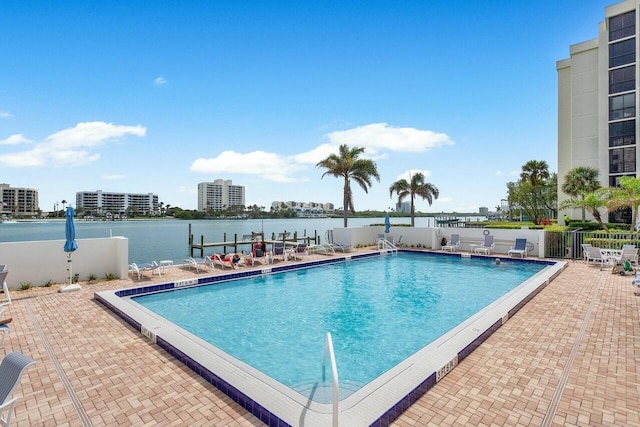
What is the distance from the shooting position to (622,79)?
26703mm

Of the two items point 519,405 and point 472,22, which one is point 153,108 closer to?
point 472,22

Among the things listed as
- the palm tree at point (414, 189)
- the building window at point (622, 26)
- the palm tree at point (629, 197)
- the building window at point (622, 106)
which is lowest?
the palm tree at point (629, 197)

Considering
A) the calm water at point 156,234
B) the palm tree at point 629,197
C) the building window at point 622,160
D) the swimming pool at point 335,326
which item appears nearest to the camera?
the swimming pool at point 335,326

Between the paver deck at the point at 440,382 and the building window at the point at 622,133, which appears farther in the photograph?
the building window at the point at 622,133

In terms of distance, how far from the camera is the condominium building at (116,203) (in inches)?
3415

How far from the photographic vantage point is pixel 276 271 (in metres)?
11.5

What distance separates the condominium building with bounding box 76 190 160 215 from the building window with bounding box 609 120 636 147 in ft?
306

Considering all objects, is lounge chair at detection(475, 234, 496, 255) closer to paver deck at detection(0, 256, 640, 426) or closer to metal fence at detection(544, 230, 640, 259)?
metal fence at detection(544, 230, 640, 259)

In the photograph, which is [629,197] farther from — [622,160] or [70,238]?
[70,238]

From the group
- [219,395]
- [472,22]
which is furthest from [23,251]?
[472,22]

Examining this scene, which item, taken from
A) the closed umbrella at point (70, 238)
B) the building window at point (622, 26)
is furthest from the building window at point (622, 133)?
the closed umbrella at point (70, 238)

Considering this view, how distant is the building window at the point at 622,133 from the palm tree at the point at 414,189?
1521 centimetres

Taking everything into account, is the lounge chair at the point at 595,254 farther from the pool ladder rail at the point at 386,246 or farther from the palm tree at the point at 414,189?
the palm tree at the point at 414,189

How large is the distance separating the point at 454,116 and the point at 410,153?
619 centimetres
